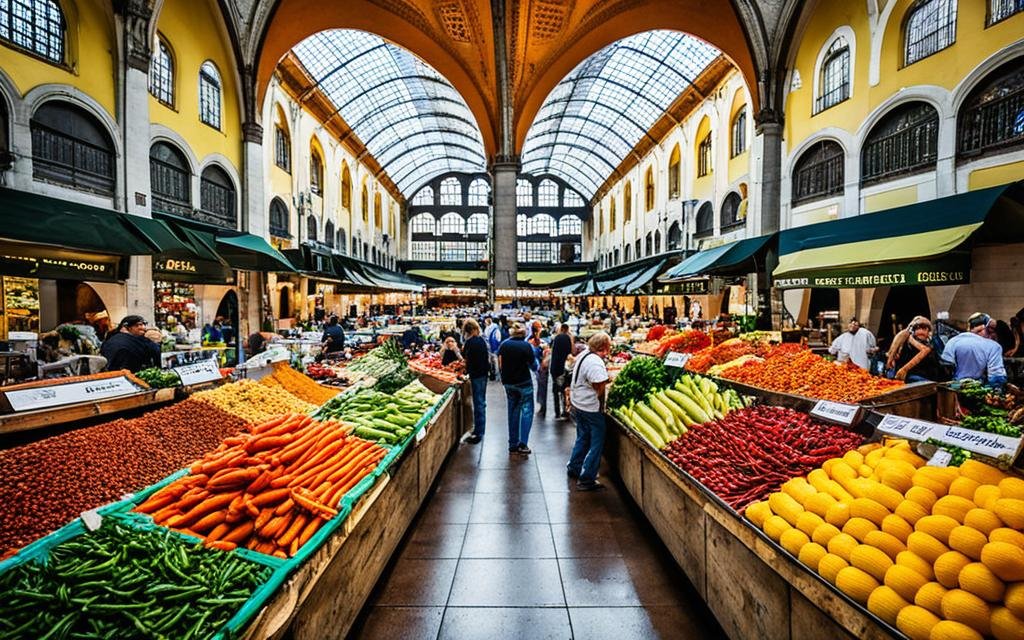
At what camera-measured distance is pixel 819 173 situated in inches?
511

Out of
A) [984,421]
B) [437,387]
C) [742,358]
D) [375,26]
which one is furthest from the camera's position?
[375,26]

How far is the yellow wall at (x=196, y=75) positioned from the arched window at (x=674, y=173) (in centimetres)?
1920

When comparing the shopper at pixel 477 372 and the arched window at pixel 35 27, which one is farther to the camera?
the arched window at pixel 35 27

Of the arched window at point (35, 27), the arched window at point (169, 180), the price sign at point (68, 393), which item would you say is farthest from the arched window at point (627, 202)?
the price sign at point (68, 393)

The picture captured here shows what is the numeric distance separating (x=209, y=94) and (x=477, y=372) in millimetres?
11946

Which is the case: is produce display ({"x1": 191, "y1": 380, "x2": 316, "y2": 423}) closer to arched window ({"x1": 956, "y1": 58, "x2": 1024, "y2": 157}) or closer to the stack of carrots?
the stack of carrots

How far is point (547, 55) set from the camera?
19172 mm

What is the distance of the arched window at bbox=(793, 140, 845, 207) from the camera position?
40.2 feet

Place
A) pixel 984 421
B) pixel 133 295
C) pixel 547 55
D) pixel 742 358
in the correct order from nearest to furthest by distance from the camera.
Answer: pixel 984 421 < pixel 742 358 < pixel 133 295 < pixel 547 55

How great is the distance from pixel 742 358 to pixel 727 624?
206 inches

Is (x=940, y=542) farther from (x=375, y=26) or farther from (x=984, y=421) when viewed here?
(x=375, y=26)

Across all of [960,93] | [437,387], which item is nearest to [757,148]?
[960,93]

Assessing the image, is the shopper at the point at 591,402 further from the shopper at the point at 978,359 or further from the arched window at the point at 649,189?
the arched window at the point at 649,189

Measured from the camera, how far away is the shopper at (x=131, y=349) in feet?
17.4
